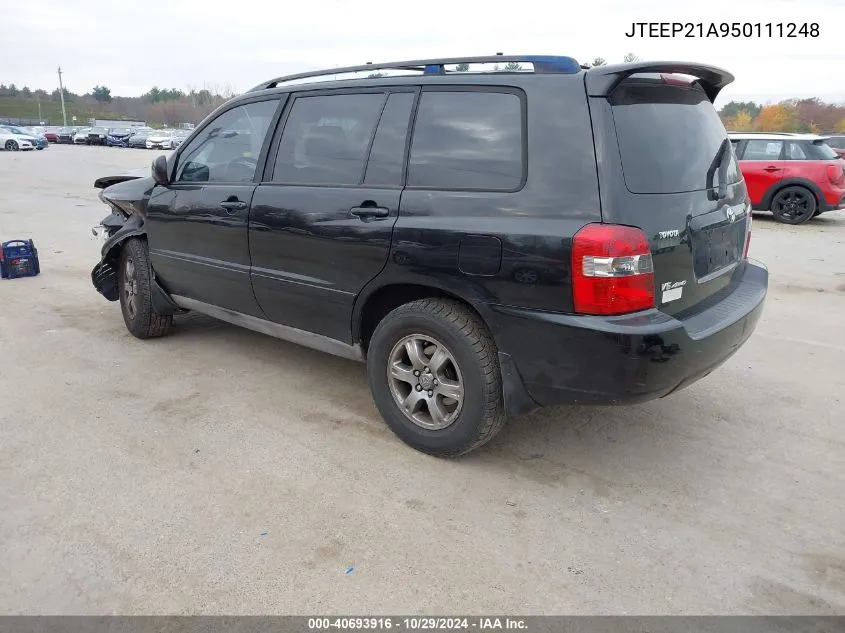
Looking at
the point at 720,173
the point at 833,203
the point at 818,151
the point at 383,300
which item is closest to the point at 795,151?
the point at 818,151

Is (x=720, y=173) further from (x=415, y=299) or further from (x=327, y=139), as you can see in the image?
(x=327, y=139)

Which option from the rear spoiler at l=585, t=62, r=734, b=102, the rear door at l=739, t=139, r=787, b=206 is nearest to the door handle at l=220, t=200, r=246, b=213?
the rear spoiler at l=585, t=62, r=734, b=102

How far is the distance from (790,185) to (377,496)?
39.6ft

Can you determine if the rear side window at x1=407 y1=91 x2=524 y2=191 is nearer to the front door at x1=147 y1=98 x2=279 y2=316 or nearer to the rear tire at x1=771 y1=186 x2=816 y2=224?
the front door at x1=147 y1=98 x2=279 y2=316

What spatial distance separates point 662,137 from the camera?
3145 mm

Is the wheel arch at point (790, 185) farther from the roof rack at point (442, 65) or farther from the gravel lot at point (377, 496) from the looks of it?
the roof rack at point (442, 65)

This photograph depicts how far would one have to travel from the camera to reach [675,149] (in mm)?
3189

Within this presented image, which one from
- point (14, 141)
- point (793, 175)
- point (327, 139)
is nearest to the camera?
point (327, 139)

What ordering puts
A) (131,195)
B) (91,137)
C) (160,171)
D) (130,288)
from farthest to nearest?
(91,137)
(130,288)
(131,195)
(160,171)

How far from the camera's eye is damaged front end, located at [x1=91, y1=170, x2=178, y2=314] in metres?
5.17

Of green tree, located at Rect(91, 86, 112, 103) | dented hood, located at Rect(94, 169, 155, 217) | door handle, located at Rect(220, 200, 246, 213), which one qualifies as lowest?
door handle, located at Rect(220, 200, 246, 213)

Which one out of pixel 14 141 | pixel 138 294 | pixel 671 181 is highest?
pixel 14 141

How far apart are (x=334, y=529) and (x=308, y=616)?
20.5 inches

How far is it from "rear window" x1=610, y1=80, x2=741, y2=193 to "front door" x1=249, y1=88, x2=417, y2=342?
110 cm
